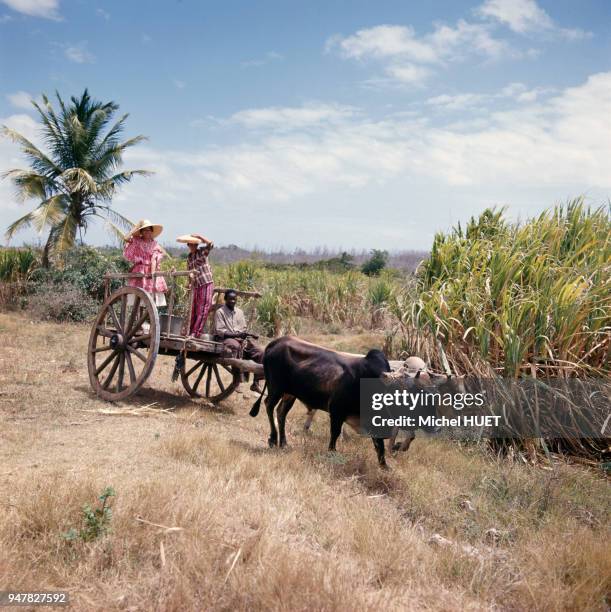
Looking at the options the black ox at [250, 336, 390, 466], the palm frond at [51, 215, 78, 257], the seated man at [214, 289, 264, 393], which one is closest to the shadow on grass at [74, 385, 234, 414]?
the seated man at [214, 289, 264, 393]

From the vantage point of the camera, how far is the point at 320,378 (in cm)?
540

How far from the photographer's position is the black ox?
5133 millimetres

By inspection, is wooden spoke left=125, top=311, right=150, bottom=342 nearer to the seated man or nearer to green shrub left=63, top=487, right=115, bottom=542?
the seated man

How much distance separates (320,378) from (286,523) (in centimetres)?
169

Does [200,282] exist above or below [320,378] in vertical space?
above

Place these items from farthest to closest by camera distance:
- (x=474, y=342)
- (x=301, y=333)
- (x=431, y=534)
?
1. (x=301, y=333)
2. (x=474, y=342)
3. (x=431, y=534)

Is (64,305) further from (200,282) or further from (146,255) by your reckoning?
(200,282)

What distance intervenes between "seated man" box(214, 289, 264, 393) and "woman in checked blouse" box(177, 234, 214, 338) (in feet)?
0.64

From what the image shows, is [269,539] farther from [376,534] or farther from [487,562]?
[487,562]

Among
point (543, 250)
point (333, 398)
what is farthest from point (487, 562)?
point (543, 250)

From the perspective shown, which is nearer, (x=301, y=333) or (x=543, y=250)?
(x=543, y=250)

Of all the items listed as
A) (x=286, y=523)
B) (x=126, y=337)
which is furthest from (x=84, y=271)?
(x=286, y=523)

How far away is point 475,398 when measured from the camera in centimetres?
615

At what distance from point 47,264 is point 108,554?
58.3ft
